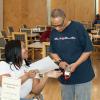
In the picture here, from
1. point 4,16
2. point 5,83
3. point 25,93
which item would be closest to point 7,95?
point 5,83

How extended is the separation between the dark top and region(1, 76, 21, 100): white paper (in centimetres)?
103

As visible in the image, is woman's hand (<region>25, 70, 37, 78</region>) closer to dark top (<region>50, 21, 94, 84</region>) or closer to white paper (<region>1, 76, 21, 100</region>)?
white paper (<region>1, 76, 21, 100</region>)

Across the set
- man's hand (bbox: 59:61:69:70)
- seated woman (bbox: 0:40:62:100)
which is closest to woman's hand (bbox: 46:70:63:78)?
seated woman (bbox: 0:40:62:100)

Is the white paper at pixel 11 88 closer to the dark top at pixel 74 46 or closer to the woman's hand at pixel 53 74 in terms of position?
the woman's hand at pixel 53 74

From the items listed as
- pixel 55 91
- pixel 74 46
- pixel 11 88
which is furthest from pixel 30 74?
pixel 55 91

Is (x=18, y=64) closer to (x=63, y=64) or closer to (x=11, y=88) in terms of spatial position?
(x=63, y=64)

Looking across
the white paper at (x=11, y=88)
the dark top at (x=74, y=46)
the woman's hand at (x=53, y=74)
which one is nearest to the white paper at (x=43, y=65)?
the woman's hand at (x=53, y=74)

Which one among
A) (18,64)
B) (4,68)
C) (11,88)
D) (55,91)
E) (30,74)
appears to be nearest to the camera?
(11,88)

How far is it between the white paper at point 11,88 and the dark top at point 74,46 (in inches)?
40.7

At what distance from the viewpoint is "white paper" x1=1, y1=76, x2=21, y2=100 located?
205 cm

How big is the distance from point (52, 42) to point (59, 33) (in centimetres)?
16

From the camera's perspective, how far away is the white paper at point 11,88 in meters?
2.05

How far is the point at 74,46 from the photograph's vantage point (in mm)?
2965

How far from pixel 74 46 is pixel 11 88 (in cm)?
106
